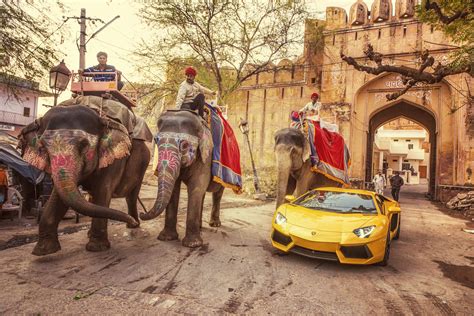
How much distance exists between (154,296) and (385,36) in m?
20.7

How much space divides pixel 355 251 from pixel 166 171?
119 inches

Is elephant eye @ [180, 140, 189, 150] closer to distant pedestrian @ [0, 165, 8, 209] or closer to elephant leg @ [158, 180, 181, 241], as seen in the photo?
elephant leg @ [158, 180, 181, 241]

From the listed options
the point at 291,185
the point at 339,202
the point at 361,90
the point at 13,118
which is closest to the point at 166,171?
the point at 339,202

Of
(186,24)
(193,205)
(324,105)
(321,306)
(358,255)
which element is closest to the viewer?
(321,306)

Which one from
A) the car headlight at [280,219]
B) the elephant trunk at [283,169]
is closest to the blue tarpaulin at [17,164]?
the elephant trunk at [283,169]

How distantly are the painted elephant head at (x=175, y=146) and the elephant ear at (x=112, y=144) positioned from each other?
0.56 m

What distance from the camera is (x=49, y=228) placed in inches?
181

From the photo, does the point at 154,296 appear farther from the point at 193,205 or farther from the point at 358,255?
the point at 358,255

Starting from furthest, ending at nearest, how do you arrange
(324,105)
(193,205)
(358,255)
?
(324,105) < (193,205) < (358,255)

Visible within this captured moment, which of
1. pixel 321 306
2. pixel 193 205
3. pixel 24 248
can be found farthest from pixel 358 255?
pixel 24 248

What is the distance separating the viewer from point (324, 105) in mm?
20734

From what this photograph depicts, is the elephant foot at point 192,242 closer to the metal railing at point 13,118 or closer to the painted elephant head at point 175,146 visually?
the painted elephant head at point 175,146

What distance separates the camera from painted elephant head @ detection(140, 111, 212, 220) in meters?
4.97

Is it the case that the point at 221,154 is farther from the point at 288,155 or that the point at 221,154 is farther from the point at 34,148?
the point at 34,148
